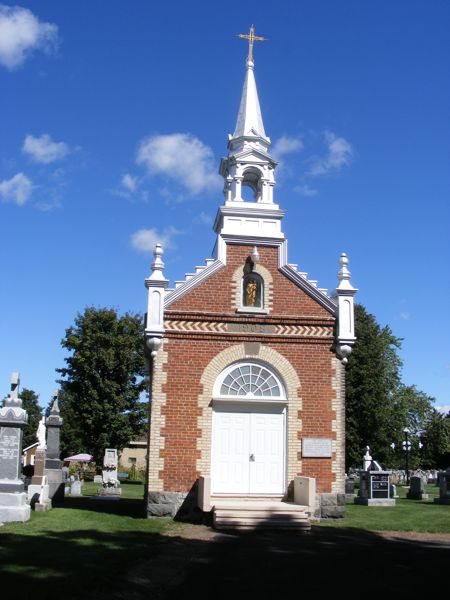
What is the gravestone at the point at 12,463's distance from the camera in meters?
15.2

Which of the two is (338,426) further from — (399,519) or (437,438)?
(437,438)

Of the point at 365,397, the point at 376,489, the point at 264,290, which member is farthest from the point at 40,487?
the point at 365,397

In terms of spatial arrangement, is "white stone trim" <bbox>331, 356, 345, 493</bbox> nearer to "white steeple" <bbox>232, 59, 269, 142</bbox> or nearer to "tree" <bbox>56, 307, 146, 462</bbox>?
"white steeple" <bbox>232, 59, 269, 142</bbox>

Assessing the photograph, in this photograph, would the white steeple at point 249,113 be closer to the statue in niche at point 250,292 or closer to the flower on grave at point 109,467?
the statue in niche at point 250,292

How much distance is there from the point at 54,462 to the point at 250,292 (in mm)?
9792

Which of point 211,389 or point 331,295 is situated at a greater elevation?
point 331,295

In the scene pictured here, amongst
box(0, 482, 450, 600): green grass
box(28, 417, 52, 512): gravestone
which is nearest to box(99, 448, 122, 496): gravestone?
box(28, 417, 52, 512): gravestone

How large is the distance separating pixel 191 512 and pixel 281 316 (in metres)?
5.69

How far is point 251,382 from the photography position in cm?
1834

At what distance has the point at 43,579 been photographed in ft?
28.0

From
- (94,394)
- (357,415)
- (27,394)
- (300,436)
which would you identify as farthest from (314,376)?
(27,394)

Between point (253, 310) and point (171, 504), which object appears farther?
point (253, 310)

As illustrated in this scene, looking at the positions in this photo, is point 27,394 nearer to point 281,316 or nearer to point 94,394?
point 94,394

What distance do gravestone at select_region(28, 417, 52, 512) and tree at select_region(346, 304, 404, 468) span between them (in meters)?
22.8
